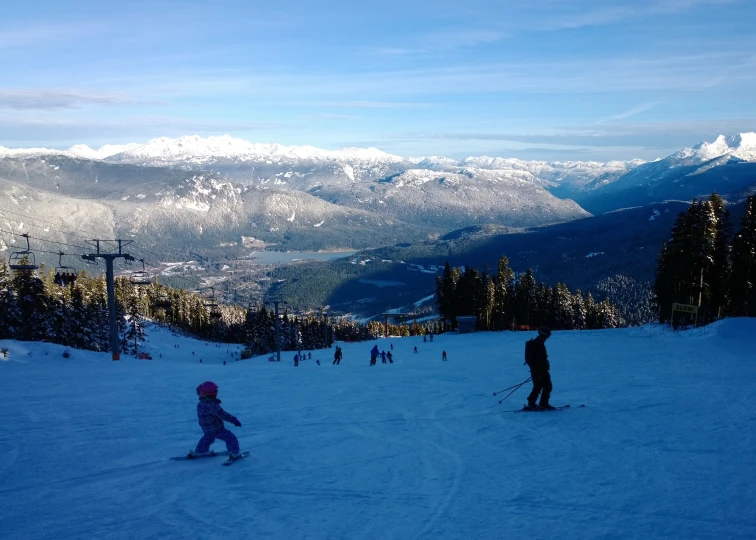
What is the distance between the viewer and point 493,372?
24141mm

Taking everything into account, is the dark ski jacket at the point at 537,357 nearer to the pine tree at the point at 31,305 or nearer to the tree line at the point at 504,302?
the pine tree at the point at 31,305

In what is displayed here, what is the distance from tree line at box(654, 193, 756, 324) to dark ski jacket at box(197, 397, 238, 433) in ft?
129

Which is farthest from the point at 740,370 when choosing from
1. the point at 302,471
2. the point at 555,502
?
the point at 302,471

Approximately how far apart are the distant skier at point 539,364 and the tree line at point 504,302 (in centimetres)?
5716

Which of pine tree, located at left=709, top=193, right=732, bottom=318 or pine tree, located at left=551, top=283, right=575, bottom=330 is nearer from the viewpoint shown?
pine tree, located at left=709, top=193, right=732, bottom=318

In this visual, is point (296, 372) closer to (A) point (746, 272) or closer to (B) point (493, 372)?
(B) point (493, 372)

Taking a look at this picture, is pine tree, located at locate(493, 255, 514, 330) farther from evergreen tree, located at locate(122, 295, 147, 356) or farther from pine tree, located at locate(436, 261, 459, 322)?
evergreen tree, located at locate(122, 295, 147, 356)

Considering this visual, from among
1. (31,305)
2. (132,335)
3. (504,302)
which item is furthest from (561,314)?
(31,305)

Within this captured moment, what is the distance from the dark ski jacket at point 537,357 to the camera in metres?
13.4

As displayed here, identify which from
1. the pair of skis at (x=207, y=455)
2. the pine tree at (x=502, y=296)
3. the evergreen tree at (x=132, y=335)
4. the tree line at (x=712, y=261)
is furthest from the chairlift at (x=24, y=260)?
the pine tree at (x=502, y=296)

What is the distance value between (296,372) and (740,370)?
18107mm

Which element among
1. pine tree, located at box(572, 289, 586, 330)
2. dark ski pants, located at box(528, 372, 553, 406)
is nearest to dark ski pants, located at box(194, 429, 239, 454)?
dark ski pants, located at box(528, 372, 553, 406)

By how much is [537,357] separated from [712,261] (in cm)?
3619

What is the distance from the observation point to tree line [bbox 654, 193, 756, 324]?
1711 inches
